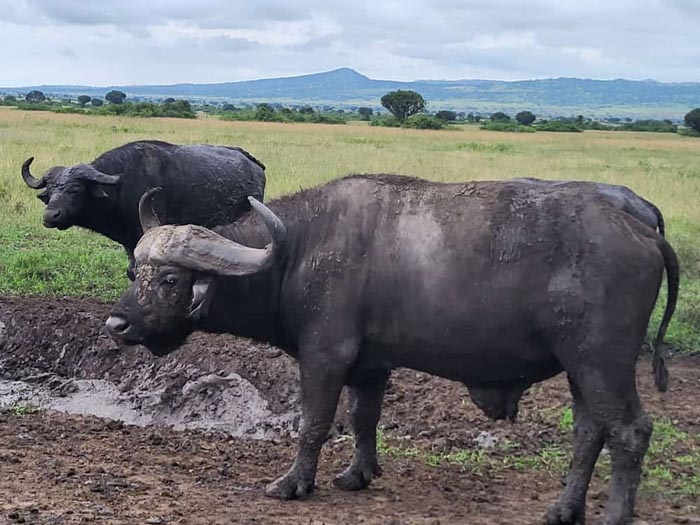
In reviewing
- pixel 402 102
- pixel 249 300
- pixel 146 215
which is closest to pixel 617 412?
pixel 249 300

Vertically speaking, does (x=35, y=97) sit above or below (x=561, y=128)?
below

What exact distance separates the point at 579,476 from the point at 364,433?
138cm

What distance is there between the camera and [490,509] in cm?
572

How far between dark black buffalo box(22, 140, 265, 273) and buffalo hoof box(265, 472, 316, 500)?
4414 millimetres

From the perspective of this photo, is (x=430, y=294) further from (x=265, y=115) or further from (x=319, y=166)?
(x=265, y=115)

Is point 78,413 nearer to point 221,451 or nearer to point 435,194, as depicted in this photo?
point 221,451

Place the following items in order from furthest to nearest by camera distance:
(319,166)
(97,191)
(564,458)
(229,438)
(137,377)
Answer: (319,166)
(97,191)
(137,377)
(229,438)
(564,458)

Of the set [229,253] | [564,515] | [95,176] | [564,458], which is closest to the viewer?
[564,515]

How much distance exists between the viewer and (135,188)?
980cm

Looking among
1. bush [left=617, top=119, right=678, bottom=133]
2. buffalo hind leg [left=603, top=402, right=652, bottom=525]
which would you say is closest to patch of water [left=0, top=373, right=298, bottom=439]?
buffalo hind leg [left=603, top=402, right=652, bottom=525]

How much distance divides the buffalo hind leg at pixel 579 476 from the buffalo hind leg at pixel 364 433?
1.20m

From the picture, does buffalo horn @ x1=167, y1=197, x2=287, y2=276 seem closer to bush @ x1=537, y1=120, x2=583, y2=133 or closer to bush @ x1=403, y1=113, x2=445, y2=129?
bush @ x1=403, y1=113, x2=445, y2=129

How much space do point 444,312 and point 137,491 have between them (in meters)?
2.02

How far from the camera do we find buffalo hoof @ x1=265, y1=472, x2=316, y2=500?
5.83m
